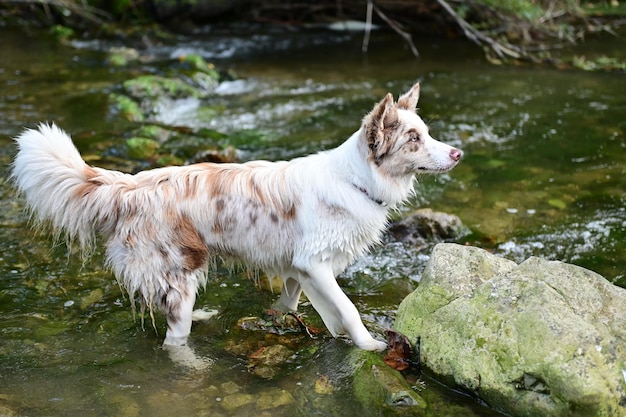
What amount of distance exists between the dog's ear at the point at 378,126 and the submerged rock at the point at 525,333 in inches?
37.7

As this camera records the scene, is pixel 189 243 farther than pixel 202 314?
No

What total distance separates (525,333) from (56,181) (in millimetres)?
3249

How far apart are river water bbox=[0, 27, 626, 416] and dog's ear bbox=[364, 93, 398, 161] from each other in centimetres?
141

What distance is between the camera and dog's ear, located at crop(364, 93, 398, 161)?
183 inches

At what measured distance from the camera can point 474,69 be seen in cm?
1302

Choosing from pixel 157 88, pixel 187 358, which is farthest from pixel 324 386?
pixel 157 88

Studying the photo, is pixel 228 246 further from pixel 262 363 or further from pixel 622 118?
pixel 622 118

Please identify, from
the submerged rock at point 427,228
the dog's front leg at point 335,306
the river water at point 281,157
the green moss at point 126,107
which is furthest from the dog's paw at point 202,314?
the green moss at point 126,107

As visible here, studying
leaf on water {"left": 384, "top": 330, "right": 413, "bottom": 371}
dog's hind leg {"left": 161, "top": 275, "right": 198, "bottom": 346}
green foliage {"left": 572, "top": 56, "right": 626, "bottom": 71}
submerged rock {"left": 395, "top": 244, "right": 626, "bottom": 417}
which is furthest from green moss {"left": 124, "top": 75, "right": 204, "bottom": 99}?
leaf on water {"left": 384, "top": 330, "right": 413, "bottom": 371}

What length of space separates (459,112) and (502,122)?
2.37 feet

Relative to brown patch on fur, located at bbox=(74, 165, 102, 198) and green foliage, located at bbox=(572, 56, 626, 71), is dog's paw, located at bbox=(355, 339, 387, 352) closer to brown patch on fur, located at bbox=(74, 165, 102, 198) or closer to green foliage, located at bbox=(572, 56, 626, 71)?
brown patch on fur, located at bbox=(74, 165, 102, 198)

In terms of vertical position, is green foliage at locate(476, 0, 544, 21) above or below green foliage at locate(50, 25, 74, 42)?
above

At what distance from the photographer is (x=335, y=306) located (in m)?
4.85

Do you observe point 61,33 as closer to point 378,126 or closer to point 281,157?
point 281,157
